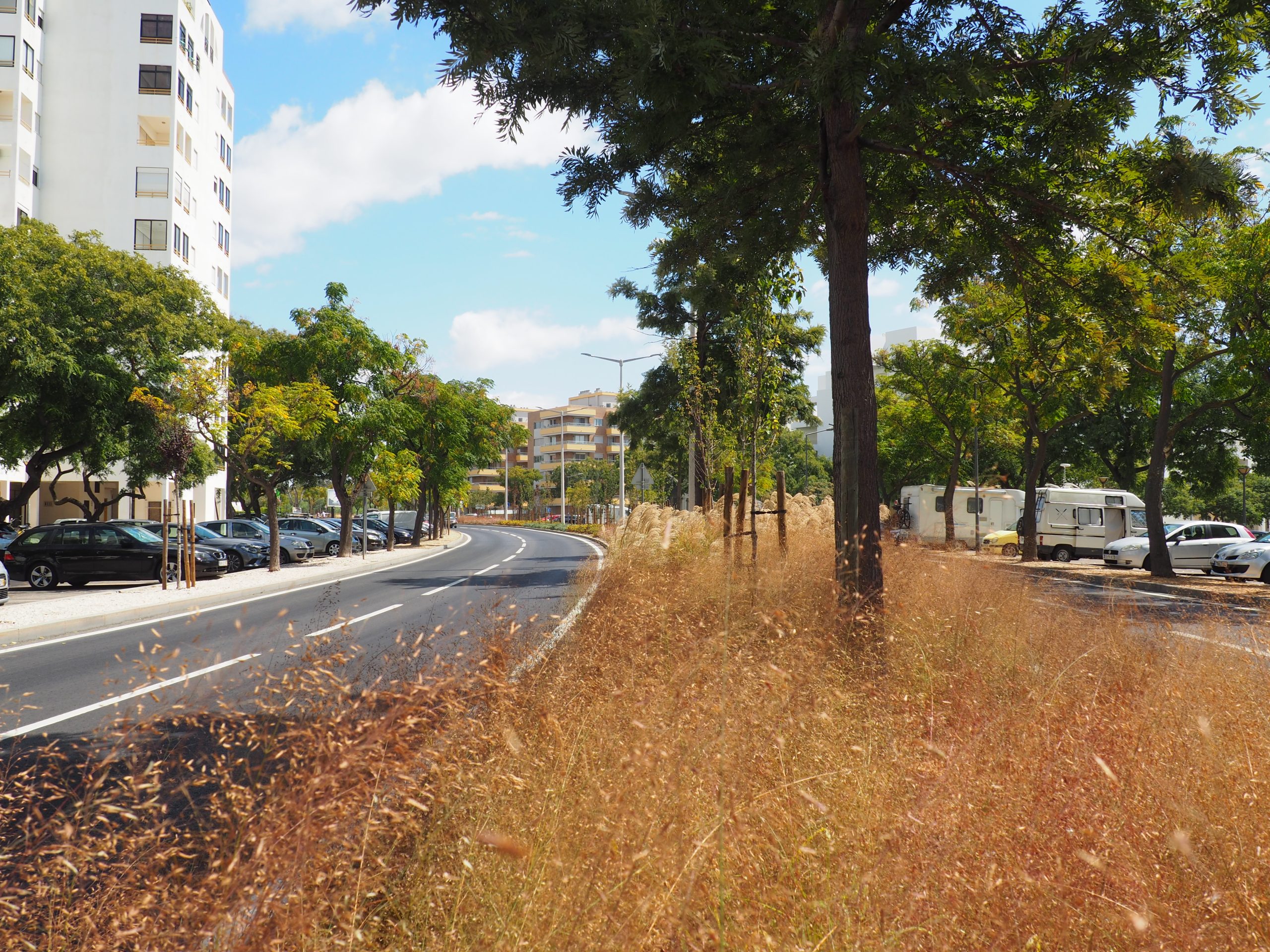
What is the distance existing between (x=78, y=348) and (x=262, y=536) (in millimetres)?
8827

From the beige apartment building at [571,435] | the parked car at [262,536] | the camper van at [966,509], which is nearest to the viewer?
the parked car at [262,536]

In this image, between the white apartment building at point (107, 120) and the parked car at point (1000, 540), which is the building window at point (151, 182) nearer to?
the white apartment building at point (107, 120)

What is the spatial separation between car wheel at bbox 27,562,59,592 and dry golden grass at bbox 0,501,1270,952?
18515 mm

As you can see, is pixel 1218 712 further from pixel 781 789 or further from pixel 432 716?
pixel 432 716

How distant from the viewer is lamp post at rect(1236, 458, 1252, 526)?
42.4 meters

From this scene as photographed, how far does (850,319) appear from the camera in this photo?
7.66 m

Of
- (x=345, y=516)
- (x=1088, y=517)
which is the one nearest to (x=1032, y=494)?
(x=1088, y=517)

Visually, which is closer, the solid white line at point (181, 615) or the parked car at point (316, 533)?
the solid white line at point (181, 615)

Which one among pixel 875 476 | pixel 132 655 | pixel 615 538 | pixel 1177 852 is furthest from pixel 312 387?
pixel 1177 852

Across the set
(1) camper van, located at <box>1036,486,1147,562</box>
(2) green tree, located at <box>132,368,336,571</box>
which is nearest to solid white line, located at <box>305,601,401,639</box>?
(2) green tree, located at <box>132,368,336,571</box>

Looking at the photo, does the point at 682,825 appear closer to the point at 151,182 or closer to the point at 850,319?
the point at 850,319

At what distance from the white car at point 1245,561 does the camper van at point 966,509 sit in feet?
49.7

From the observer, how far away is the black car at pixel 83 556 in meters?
20.1

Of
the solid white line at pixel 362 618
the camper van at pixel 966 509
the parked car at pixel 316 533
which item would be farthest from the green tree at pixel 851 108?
the camper van at pixel 966 509
